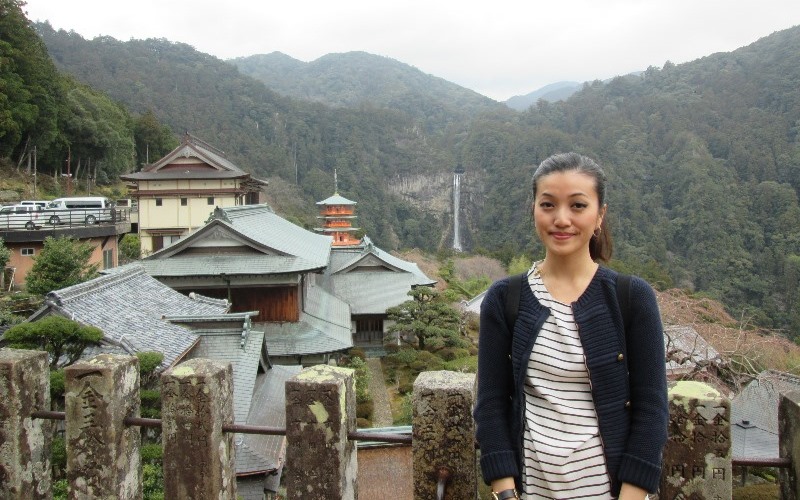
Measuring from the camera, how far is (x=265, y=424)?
9.24m

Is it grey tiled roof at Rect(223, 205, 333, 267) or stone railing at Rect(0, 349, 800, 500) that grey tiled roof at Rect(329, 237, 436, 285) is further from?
stone railing at Rect(0, 349, 800, 500)

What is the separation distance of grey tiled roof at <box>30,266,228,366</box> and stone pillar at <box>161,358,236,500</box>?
20.0 ft

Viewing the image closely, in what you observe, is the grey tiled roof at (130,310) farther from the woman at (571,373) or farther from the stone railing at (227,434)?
the woman at (571,373)

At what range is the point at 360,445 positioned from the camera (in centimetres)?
1020

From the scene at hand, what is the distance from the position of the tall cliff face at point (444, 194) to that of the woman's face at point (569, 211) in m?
88.6

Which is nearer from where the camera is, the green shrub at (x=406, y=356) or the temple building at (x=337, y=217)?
the green shrub at (x=406, y=356)

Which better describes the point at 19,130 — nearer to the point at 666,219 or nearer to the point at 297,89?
the point at 666,219

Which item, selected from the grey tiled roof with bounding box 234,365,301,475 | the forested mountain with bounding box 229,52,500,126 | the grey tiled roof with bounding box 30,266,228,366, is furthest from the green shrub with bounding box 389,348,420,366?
the forested mountain with bounding box 229,52,500,126

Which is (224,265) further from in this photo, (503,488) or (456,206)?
(456,206)

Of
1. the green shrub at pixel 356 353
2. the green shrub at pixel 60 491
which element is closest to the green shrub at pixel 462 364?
the green shrub at pixel 356 353

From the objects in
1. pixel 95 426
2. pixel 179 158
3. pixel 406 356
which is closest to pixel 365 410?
pixel 406 356

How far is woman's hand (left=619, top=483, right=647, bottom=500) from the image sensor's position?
1801 millimetres

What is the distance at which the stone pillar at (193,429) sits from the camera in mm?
2584

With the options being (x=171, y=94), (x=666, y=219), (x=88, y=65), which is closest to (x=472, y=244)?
(x=666, y=219)
